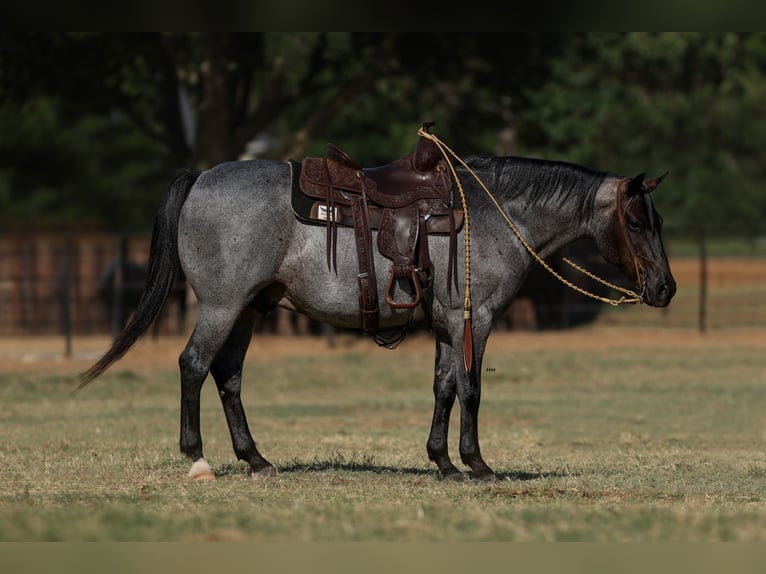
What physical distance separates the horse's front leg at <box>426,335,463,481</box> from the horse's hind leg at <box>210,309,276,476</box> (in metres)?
1.13

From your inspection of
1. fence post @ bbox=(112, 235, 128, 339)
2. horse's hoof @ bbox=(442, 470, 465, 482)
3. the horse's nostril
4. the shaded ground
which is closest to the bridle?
the horse's nostril

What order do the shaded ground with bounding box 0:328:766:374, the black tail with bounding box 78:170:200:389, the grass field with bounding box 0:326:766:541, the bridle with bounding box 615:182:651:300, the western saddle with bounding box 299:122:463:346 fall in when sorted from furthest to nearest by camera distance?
A: 1. the shaded ground with bounding box 0:328:766:374
2. the black tail with bounding box 78:170:200:389
3. the bridle with bounding box 615:182:651:300
4. the western saddle with bounding box 299:122:463:346
5. the grass field with bounding box 0:326:766:541

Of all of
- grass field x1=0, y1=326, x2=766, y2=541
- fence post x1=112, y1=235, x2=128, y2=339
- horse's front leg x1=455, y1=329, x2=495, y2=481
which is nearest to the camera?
grass field x1=0, y1=326, x2=766, y2=541

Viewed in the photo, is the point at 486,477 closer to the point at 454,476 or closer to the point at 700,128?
the point at 454,476

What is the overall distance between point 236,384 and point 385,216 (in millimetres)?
1566

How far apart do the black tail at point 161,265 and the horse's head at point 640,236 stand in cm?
288

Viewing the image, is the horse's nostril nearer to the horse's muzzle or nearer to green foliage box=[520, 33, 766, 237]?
the horse's muzzle

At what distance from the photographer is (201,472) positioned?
29.6 ft

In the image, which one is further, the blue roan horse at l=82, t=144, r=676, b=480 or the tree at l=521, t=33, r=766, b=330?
the tree at l=521, t=33, r=766, b=330

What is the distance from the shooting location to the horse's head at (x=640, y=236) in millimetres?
9086

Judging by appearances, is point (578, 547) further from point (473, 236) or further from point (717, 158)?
point (717, 158)

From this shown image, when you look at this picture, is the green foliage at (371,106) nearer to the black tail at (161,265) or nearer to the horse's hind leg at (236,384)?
the black tail at (161,265)

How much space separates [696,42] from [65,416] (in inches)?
1326

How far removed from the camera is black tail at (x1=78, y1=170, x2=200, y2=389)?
9195mm
